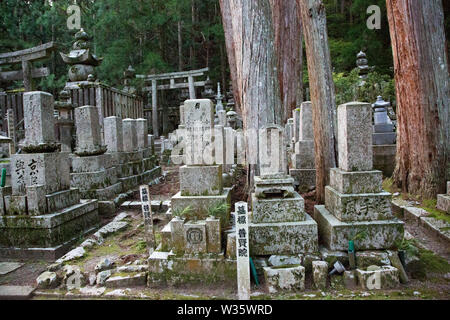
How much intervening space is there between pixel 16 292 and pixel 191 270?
206 centimetres

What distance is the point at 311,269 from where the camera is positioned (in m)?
3.61

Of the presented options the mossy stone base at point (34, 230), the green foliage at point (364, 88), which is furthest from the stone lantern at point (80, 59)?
the green foliage at point (364, 88)

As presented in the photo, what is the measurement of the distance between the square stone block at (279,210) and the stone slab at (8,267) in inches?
135

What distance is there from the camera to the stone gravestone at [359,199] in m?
3.67

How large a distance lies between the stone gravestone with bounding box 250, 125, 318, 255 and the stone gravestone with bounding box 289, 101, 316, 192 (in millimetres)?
2762

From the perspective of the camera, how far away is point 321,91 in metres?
4.98

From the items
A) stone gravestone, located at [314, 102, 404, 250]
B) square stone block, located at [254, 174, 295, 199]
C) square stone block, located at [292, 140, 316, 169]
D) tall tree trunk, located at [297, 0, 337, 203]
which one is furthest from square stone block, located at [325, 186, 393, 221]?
square stone block, located at [292, 140, 316, 169]

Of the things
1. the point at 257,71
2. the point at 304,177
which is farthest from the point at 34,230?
the point at 304,177

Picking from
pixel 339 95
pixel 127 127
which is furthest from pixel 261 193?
pixel 339 95

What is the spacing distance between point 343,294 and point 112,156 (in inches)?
251

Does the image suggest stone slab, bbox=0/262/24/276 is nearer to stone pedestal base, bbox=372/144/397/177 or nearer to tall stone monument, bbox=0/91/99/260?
tall stone monument, bbox=0/91/99/260

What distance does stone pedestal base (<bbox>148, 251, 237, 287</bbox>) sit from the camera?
354 centimetres

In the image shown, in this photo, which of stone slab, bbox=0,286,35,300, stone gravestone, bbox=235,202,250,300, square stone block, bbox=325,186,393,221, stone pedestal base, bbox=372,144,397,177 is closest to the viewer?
stone gravestone, bbox=235,202,250,300

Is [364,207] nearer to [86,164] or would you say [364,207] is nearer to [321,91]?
[321,91]
